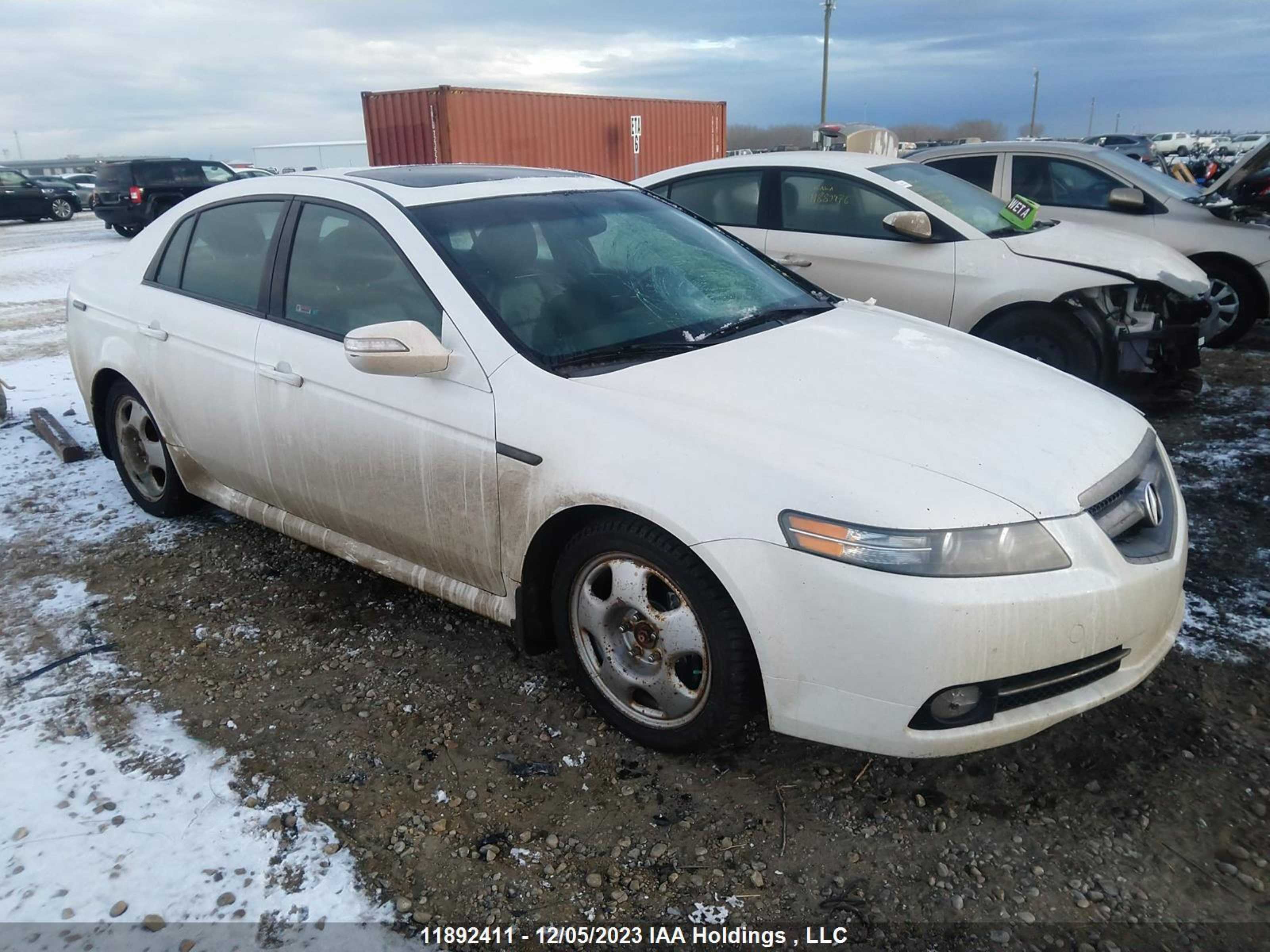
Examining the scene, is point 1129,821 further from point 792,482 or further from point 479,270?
point 479,270

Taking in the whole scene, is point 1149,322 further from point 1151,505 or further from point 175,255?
point 175,255

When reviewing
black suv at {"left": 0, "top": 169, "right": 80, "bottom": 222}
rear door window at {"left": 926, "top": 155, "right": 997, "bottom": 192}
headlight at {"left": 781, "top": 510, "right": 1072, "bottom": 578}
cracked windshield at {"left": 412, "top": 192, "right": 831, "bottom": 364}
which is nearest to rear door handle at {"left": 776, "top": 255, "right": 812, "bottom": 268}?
cracked windshield at {"left": 412, "top": 192, "right": 831, "bottom": 364}

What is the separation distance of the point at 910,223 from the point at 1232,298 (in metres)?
3.71

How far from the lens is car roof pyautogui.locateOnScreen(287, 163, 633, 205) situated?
3.25m

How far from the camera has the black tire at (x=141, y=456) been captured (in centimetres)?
420

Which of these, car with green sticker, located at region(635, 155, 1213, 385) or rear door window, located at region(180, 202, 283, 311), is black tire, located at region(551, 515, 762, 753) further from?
car with green sticker, located at region(635, 155, 1213, 385)

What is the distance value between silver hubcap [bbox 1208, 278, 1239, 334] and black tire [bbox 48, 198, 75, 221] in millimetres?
28546

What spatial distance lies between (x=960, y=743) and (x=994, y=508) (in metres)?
0.57

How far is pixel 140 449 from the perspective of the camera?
4.39m

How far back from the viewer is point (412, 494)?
296 centimetres

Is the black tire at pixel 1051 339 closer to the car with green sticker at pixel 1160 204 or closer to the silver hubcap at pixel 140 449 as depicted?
the car with green sticker at pixel 1160 204

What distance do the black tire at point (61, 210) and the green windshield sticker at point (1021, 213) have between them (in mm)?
27975

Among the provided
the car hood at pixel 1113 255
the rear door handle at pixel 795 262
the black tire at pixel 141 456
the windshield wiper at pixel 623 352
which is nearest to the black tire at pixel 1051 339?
the car hood at pixel 1113 255

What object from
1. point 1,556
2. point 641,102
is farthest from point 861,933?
point 641,102
